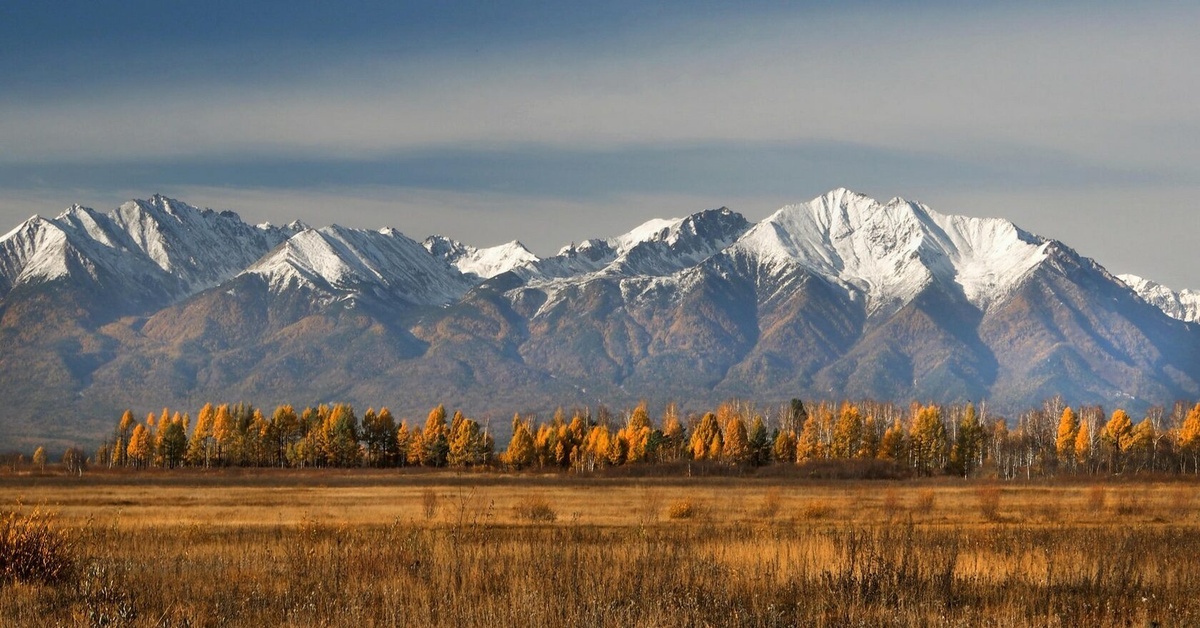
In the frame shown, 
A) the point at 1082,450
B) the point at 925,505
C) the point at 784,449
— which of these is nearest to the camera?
the point at 925,505

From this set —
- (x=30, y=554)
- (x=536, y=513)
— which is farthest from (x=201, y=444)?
(x=30, y=554)

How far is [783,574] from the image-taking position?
74.9 feet

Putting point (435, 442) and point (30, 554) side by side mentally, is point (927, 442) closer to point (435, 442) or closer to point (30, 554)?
point (435, 442)

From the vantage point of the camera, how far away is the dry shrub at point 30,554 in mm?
21000

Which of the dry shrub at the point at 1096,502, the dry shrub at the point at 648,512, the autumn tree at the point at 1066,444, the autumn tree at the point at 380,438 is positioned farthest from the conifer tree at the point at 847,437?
the dry shrub at the point at 1096,502

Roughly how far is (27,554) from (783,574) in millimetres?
14670

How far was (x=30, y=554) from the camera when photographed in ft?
69.4

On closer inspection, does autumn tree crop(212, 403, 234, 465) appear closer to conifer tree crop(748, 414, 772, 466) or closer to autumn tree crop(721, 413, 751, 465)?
autumn tree crop(721, 413, 751, 465)

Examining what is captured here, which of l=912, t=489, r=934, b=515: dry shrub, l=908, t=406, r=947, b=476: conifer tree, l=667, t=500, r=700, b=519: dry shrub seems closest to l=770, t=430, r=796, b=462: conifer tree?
l=908, t=406, r=947, b=476: conifer tree

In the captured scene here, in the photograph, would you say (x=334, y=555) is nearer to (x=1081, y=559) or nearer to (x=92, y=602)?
(x=92, y=602)

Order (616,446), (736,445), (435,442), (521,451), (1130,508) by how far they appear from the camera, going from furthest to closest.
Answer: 1. (435,442)
2. (616,446)
3. (736,445)
4. (521,451)
5. (1130,508)

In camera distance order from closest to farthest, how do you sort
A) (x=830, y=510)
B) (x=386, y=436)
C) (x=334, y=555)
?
(x=334, y=555) < (x=830, y=510) < (x=386, y=436)

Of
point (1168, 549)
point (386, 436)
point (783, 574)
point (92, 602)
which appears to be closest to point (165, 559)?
point (92, 602)

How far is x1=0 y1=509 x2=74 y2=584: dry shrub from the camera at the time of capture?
21000 millimetres
